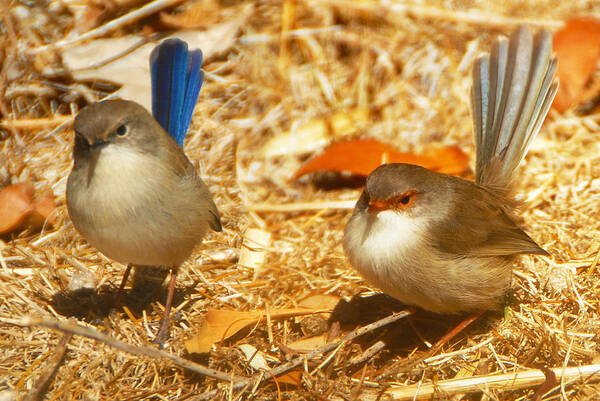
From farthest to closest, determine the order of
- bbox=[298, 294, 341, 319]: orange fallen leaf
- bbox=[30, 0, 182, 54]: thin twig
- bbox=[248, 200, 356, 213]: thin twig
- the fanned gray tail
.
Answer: bbox=[30, 0, 182, 54]: thin twig < bbox=[248, 200, 356, 213]: thin twig < the fanned gray tail < bbox=[298, 294, 341, 319]: orange fallen leaf

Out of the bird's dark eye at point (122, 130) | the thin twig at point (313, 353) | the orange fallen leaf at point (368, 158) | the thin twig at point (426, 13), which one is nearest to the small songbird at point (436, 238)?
the thin twig at point (313, 353)

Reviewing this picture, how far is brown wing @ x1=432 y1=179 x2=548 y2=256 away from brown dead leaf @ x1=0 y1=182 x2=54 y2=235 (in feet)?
9.03

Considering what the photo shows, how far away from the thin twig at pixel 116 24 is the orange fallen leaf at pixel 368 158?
205 cm

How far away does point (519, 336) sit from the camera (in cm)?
392

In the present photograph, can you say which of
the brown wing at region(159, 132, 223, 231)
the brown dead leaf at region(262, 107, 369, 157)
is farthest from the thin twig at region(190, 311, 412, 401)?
the brown dead leaf at region(262, 107, 369, 157)

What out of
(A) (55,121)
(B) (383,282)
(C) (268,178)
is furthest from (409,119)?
(A) (55,121)

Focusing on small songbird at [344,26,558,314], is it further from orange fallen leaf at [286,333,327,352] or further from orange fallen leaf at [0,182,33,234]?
orange fallen leaf at [0,182,33,234]

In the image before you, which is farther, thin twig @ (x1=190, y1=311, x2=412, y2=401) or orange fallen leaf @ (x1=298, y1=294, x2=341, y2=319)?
orange fallen leaf @ (x1=298, y1=294, x2=341, y2=319)

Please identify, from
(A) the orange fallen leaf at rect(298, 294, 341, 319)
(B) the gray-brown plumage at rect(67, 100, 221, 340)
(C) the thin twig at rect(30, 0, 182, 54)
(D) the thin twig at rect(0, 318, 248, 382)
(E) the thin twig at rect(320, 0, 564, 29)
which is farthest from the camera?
(E) the thin twig at rect(320, 0, 564, 29)

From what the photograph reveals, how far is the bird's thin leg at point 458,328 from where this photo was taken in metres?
3.93

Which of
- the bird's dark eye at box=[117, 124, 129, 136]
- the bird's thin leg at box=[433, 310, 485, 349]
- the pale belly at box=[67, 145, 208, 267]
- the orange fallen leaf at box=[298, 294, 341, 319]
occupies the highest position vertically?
the bird's dark eye at box=[117, 124, 129, 136]

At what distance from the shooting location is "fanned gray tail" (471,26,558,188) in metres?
4.54

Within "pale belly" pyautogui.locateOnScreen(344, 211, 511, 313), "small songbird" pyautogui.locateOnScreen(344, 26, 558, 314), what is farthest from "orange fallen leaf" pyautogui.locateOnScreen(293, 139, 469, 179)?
"pale belly" pyautogui.locateOnScreen(344, 211, 511, 313)

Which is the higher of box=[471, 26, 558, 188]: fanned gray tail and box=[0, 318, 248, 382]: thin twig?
box=[471, 26, 558, 188]: fanned gray tail
